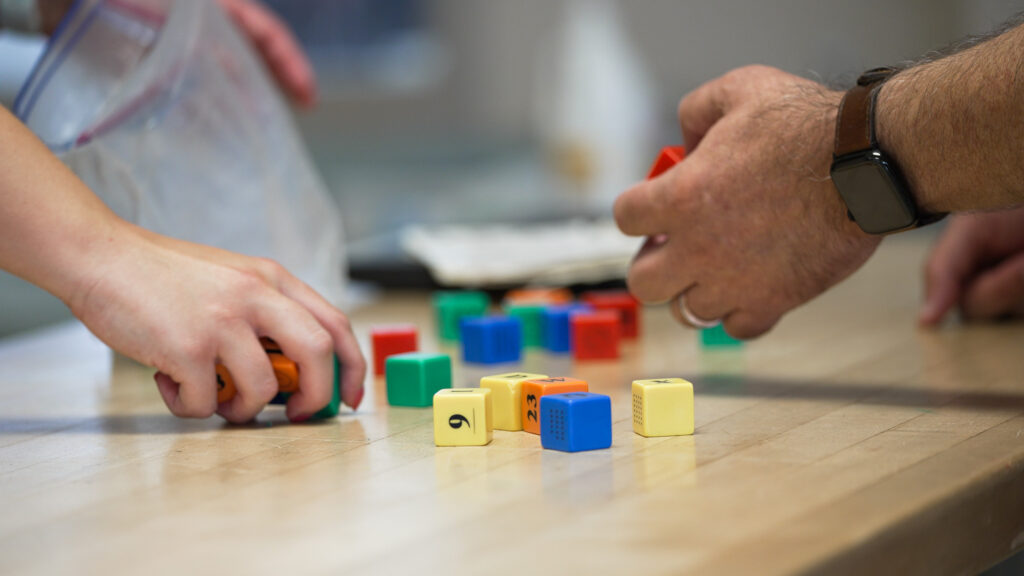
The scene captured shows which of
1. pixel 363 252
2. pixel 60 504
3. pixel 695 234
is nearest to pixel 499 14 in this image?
pixel 363 252

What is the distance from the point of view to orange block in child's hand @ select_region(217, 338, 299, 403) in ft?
2.82

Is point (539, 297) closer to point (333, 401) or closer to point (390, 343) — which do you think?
point (390, 343)

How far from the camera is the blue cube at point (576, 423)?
75 cm

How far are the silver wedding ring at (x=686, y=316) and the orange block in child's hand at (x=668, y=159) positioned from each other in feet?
0.47

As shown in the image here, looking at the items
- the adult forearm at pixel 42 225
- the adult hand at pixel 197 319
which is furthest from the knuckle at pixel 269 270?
the adult forearm at pixel 42 225

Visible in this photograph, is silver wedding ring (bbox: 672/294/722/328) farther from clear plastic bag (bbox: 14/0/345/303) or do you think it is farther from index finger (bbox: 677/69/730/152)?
clear plastic bag (bbox: 14/0/345/303)

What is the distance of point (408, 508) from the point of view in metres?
0.62

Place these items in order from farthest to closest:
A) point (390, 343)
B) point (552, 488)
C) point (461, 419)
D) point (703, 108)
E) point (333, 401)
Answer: point (390, 343) → point (703, 108) → point (333, 401) → point (461, 419) → point (552, 488)

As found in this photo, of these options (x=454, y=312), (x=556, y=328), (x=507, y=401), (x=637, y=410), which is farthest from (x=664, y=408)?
(x=454, y=312)

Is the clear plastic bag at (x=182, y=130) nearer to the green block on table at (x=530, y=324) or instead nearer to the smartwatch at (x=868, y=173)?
the green block on table at (x=530, y=324)

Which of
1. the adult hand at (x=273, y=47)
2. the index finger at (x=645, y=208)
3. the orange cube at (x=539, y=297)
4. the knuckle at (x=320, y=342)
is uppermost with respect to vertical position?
the adult hand at (x=273, y=47)

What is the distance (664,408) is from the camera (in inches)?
31.3

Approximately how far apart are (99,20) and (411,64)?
4.68m

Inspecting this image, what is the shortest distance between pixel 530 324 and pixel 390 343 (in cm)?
24
